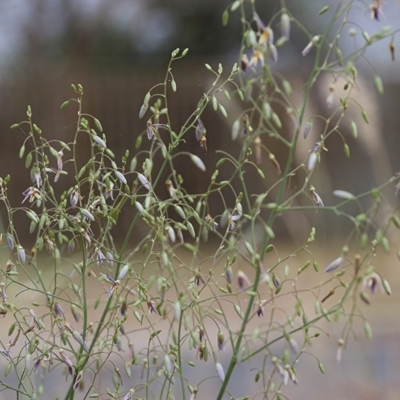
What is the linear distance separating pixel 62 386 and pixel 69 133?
427mm

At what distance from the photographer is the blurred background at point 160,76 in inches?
52.6

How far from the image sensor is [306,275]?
1728 millimetres

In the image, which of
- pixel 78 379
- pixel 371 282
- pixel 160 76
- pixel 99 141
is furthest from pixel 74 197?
pixel 160 76

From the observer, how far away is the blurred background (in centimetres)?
134

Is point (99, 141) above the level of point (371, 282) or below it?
above

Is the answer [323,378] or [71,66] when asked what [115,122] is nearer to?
[71,66]

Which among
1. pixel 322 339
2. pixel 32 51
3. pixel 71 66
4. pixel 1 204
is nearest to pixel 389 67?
pixel 322 339

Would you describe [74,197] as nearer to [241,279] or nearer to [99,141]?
[99,141]

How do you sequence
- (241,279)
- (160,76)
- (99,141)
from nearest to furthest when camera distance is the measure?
(241,279) → (99,141) → (160,76)

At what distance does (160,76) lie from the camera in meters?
1.80

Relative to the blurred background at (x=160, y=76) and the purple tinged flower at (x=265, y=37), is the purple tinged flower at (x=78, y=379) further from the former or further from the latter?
the blurred background at (x=160, y=76)

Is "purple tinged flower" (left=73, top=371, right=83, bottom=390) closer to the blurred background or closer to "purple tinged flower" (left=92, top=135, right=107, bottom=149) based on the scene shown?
"purple tinged flower" (left=92, top=135, right=107, bottom=149)

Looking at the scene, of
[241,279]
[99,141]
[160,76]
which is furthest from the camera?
[160,76]

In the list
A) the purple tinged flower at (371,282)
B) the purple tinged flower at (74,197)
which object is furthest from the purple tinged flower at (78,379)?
the purple tinged flower at (371,282)
